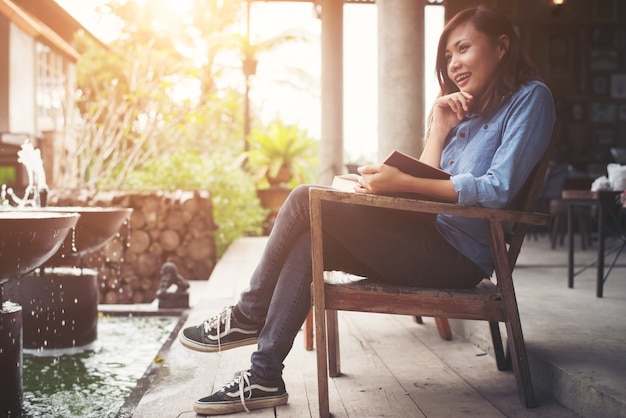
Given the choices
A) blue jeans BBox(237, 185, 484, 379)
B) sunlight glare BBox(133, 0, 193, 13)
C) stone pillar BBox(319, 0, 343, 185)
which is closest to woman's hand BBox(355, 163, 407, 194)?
blue jeans BBox(237, 185, 484, 379)

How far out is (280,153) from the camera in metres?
12.4

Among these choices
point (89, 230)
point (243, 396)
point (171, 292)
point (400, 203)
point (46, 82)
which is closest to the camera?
point (400, 203)

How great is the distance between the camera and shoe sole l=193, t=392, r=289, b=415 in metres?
2.04

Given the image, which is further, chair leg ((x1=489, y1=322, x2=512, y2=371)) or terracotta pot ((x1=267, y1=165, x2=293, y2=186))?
terracotta pot ((x1=267, y1=165, x2=293, y2=186))

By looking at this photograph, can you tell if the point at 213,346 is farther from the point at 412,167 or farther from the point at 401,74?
the point at 401,74

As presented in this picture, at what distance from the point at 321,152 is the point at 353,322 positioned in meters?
5.49

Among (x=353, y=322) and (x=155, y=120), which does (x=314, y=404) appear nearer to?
(x=353, y=322)

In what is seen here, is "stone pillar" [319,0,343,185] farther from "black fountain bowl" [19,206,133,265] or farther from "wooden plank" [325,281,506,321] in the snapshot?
"wooden plank" [325,281,506,321]

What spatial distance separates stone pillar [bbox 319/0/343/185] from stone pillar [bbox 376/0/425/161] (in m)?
4.73

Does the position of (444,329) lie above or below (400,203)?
below

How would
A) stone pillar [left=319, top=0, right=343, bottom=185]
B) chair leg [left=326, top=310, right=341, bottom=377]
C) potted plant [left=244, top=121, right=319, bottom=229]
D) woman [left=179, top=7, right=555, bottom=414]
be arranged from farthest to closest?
potted plant [left=244, top=121, right=319, bottom=229] < stone pillar [left=319, top=0, right=343, bottom=185] < chair leg [left=326, top=310, right=341, bottom=377] < woman [left=179, top=7, right=555, bottom=414]

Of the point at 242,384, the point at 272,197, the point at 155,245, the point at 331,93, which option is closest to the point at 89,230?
the point at 242,384

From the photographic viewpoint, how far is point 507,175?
2.04m

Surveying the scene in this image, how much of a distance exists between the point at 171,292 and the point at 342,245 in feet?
9.65
